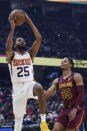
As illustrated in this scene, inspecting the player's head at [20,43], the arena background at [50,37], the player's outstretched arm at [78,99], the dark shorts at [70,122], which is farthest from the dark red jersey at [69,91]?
the arena background at [50,37]

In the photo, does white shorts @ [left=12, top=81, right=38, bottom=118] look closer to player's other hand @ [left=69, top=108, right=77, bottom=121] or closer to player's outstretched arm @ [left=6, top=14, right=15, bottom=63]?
player's outstretched arm @ [left=6, top=14, right=15, bottom=63]

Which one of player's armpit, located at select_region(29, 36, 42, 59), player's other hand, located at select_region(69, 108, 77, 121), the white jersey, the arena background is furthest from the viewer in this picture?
the arena background

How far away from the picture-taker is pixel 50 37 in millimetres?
23250

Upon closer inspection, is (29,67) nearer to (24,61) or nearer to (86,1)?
(24,61)

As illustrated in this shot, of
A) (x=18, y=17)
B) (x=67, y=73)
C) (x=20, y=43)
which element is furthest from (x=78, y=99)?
(x=18, y=17)

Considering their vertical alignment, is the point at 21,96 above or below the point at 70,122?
above

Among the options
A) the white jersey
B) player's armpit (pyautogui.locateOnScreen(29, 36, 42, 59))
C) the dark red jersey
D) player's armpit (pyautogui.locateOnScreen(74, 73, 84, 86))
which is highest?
player's armpit (pyautogui.locateOnScreen(29, 36, 42, 59))

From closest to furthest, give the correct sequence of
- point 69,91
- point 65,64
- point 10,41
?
point 10,41 < point 69,91 < point 65,64

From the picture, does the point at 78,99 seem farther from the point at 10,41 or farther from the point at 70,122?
the point at 10,41

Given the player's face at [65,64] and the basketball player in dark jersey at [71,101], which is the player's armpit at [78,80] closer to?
the basketball player in dark jersey at [71,101]

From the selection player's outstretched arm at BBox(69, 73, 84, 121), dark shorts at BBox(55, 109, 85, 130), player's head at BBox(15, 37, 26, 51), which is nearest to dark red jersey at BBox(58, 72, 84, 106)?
player's outstretched arm at BBox(69, 73, 84, 121)

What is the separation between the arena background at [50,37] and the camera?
2097 cm

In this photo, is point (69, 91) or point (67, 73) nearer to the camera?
point (69, 91)

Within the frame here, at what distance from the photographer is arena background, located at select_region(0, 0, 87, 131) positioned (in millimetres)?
20969
